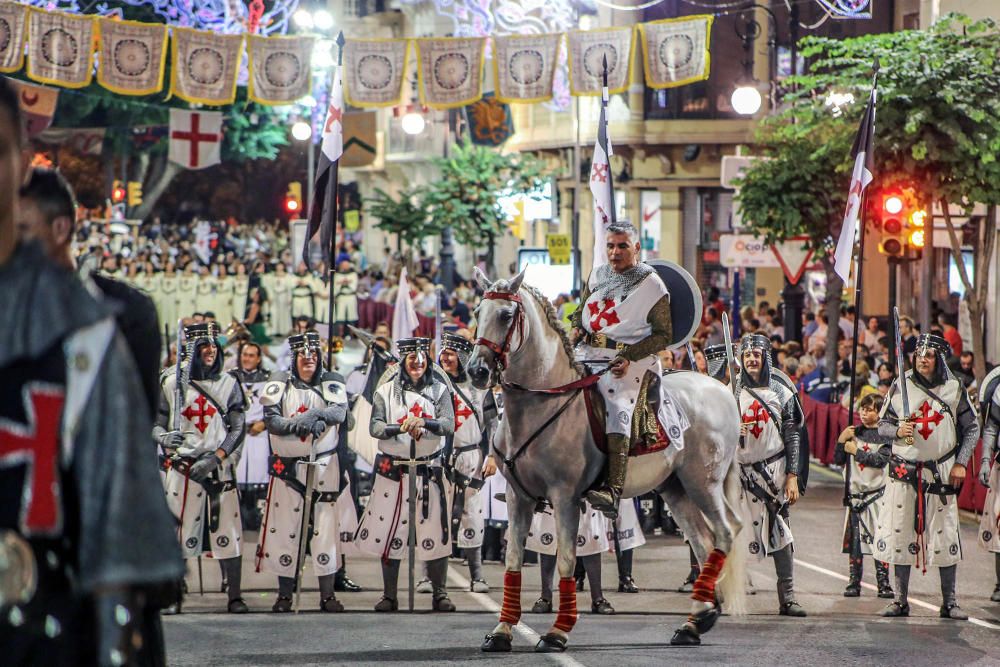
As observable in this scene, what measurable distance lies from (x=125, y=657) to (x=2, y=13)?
62.6ft

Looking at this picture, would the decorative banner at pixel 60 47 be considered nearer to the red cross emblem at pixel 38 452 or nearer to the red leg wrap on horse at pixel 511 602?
the red leg wrap on horse at pixel 511 602

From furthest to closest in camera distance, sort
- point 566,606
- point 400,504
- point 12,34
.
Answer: point 12,34 < point 400,504 < point 566,606

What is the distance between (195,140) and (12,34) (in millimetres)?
10262

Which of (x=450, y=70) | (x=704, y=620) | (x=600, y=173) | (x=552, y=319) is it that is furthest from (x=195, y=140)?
(x=704, y=620)

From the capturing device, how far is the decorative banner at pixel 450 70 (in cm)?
2158

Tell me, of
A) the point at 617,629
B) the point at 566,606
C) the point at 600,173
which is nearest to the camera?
the point at 566,606

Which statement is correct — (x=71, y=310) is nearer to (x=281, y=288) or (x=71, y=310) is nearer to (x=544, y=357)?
(x=544, y=357)

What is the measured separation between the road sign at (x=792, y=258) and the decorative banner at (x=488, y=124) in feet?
57.4

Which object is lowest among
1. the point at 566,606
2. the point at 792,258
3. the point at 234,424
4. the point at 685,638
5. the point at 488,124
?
the point at 685,638

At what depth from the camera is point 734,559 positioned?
1150cm

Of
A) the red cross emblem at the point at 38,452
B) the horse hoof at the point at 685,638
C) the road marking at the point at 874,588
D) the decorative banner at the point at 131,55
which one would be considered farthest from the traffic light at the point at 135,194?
the red cross emblem at the point at 38,452

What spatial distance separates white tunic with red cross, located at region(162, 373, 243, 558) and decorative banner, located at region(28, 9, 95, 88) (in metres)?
9.92

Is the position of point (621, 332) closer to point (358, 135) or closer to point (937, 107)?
point (937, 107)

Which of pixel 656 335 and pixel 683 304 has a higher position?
pixel 683 304
